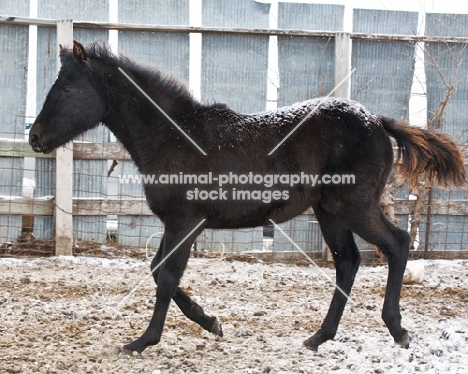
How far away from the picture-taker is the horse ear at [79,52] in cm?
411

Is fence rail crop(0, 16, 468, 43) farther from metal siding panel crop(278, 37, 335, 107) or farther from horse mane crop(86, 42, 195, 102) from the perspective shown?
horse mane crop(86, 42, 195, 102)

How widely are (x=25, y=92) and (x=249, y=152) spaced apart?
3.98 metres

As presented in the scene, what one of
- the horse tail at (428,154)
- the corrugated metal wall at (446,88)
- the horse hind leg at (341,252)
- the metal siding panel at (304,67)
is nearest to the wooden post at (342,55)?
the metal siding panel at (304,67)

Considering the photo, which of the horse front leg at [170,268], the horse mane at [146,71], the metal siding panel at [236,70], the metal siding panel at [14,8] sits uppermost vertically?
the metal siding panel at [14,8]

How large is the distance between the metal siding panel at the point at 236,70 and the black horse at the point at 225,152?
110 inches

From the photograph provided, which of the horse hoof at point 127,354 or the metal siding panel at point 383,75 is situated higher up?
the metal siding panel at point 383,75

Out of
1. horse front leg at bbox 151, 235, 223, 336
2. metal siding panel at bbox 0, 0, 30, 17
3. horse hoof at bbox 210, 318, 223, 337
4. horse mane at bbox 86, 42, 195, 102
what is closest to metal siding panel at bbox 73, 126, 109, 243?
metal siding panel at bbox 0, 0, 30, 17

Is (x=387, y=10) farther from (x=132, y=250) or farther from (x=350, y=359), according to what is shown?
(x=350, y=359)

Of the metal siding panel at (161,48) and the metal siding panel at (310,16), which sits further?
the metal siding panel at (310,16)

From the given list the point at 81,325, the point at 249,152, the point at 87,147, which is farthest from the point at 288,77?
the point at 81,325

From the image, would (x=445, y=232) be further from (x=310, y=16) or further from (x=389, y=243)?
(x=389, y=243)

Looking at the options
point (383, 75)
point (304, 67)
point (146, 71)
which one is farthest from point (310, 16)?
point (146, 71)

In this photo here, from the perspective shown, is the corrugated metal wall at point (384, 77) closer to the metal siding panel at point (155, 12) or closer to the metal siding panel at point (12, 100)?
the metal siding panel at point (155, 12)

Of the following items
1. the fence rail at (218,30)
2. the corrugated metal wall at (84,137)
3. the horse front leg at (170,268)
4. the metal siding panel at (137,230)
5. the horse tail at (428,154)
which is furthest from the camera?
the metal siding panel at (137,230)
